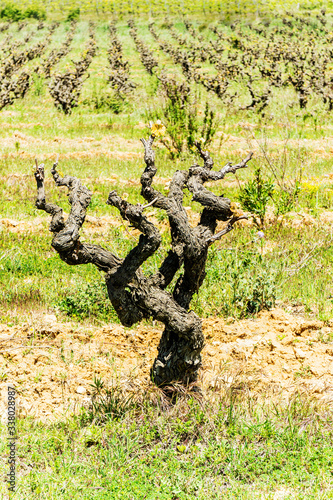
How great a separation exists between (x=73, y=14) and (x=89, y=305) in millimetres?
58108

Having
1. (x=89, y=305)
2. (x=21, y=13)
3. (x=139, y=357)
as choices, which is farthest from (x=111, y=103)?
(x=21, y=13)

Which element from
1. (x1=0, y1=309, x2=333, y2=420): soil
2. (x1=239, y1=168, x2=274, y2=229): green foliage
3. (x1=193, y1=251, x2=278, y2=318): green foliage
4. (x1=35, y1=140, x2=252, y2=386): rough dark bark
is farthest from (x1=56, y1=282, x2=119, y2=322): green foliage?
(x1=239, y1=168, x2=274, y2=229): green foliage

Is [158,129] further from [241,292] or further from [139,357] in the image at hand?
[241,292]

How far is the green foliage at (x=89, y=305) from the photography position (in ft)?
15.9

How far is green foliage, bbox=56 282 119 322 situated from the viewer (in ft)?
15.9

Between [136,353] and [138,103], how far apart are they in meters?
16.8

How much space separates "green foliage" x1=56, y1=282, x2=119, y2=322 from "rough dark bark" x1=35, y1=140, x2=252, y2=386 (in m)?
1.40

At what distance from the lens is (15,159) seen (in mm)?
11727

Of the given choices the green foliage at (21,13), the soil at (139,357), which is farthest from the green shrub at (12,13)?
the soil at (139,357)

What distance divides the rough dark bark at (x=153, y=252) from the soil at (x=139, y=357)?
1.21ft

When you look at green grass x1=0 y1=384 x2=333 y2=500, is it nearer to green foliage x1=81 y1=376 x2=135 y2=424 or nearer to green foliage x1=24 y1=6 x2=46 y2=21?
green foliage x1=81 y1=376 x2=135 y2=424

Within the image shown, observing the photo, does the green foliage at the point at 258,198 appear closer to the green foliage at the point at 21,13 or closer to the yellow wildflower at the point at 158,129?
the yellow wildflower at the point at 158,129

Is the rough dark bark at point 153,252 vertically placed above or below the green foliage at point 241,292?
above

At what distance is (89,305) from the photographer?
4871 mm
